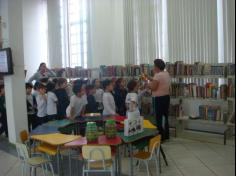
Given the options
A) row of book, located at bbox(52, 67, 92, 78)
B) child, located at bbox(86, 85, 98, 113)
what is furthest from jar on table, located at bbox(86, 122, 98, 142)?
row of book, located at bbox(52, 67, 92, 78)

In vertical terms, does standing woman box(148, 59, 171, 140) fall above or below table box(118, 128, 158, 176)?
above

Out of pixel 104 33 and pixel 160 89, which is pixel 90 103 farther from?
pixel 104 33

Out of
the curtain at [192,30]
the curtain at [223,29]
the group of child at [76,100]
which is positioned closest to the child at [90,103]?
the group of child at [76,100]

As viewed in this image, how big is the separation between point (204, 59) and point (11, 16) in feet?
14.3

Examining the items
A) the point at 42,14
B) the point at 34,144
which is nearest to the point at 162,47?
the point at 34,144

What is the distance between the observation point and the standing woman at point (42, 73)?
8641mm

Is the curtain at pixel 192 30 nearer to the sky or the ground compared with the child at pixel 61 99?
nearer to the sky

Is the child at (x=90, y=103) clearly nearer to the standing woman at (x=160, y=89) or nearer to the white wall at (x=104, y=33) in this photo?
the standing woman at (x=160, y=89)

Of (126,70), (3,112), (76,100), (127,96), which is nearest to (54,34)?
(126,70)

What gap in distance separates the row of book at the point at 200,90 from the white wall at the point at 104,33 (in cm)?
265

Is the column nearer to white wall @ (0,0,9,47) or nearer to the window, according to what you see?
white wall @ (0,0,9,47)

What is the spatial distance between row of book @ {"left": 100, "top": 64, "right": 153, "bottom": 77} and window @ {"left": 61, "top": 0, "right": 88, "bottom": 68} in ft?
3.72

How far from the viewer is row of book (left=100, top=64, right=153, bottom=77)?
24.6 ft

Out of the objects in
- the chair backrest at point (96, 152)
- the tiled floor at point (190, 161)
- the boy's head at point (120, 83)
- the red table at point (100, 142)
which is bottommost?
the tiled floor at point (190, 161)
